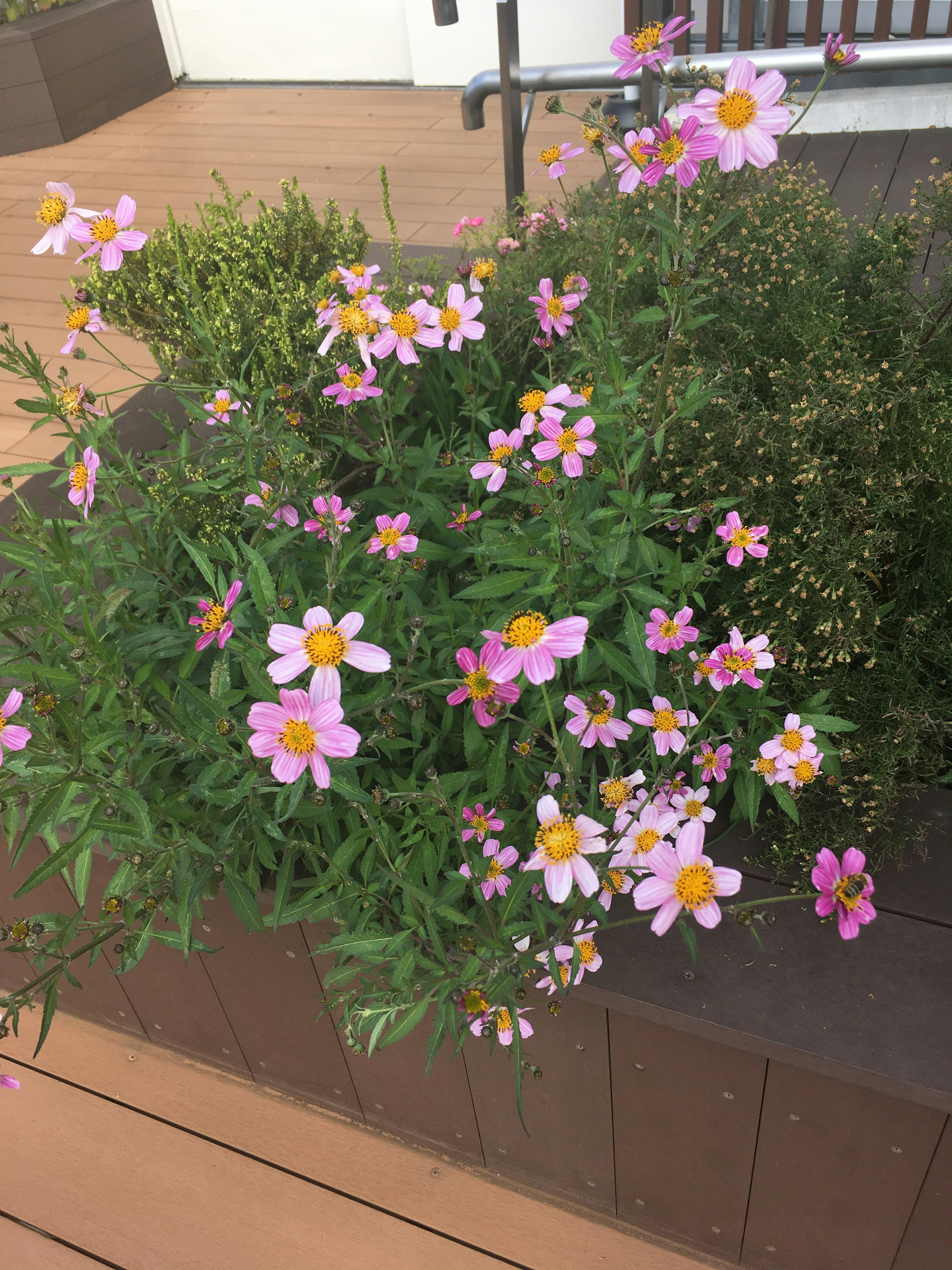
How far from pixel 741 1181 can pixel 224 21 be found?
21.8 ft

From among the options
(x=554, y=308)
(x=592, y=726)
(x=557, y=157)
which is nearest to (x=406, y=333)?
(x=554, y=308)

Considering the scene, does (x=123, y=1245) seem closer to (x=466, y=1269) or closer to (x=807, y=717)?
(x=466, y=1269)

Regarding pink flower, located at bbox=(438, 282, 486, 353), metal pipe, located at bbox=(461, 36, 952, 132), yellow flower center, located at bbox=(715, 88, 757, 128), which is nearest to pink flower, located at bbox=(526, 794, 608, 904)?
yellow flower center, located at bbox=(715, 88, 757, 128)

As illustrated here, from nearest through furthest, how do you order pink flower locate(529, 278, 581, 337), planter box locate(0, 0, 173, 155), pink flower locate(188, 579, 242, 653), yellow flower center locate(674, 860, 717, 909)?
yellow flower center locate(674, 860, 717, 909), pink flower locate(188, 579, 242, 653), pink flower locate(529, 278, 581, 337), planter box locate(0, 0, 173, 155)

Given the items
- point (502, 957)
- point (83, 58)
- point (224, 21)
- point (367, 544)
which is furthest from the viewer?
point (224, 21)

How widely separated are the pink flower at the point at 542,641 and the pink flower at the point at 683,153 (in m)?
0.42

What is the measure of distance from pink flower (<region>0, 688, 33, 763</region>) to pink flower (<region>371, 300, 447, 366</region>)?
59 centimetres

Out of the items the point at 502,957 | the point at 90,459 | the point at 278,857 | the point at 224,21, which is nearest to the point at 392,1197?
the point at 278,857

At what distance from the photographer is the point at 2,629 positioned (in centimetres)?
93

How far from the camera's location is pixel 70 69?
5316 millimetres

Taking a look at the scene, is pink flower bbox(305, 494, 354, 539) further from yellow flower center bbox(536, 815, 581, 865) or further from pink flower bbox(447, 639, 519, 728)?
yellow flower center bbox(536, 815, 581, 865)

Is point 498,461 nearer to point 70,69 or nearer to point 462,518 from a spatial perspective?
point 462,518

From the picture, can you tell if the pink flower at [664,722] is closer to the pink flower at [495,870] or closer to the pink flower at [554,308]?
the pink flower at [495,870]

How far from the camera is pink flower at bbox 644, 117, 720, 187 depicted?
0.85 m
